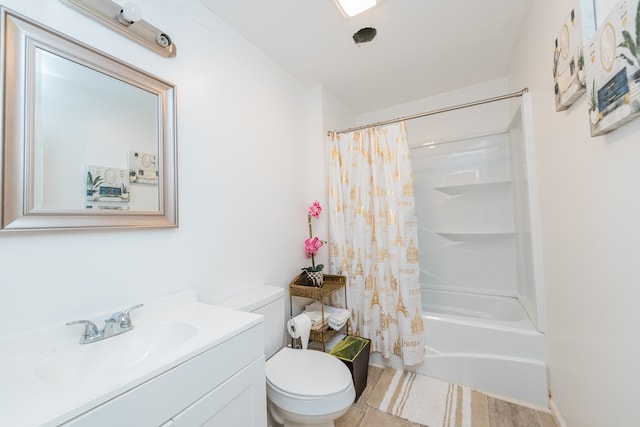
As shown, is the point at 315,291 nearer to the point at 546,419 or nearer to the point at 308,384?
the point at 308,384

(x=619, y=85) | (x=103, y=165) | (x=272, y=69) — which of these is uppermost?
(x=272, y=69)

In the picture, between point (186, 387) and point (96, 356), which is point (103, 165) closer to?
point (96, 356)

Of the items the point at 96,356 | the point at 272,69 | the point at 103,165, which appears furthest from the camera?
the point at 272,69

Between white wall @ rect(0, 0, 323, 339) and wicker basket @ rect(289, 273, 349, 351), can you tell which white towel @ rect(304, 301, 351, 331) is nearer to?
wicker basket @ rect(289, 273, 349, 351)

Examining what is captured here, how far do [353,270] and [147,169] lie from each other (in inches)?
62.0

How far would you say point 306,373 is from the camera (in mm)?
1249

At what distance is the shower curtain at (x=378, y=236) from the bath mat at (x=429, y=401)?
0.48 feet

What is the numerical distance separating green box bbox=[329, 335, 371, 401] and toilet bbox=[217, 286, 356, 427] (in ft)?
0.77

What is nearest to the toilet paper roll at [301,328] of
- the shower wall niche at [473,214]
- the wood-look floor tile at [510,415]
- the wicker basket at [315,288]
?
the wicker basket at [315,288]

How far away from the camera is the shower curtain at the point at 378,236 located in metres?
1.85

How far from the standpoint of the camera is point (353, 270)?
206 centimetres

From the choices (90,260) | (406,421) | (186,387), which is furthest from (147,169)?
(406,421)

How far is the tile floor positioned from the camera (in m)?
1.39

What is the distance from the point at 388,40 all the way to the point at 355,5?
1.58 feet
